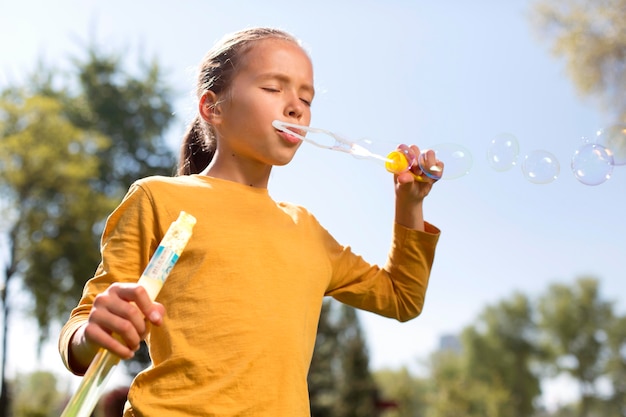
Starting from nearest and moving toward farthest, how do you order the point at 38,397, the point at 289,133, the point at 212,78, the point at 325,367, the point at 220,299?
the point at 220,299, the point at 289,133, the point at 212,78, the point at 325,367, the point at 38,397

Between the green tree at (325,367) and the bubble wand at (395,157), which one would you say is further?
the green tree at (325,367)

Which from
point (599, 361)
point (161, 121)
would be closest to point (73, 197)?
point (161, 121)

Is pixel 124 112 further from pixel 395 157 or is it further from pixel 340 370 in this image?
pixel 395 157

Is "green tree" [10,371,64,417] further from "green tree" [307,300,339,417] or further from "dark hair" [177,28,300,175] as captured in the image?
"dark hair" [177,28,300,175]

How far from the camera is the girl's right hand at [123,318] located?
129 cm

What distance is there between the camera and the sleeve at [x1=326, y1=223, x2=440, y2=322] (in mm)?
2223

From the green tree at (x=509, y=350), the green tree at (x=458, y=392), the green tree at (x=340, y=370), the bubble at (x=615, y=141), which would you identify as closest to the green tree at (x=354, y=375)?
the green tree at (x=340, y=370)

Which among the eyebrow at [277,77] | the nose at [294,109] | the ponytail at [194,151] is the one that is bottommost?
the ponytail at [194,151]

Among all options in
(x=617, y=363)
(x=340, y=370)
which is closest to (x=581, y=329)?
(x=617, y=363)

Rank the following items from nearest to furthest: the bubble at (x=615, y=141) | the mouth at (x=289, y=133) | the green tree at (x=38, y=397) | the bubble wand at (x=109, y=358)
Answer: the bubble wand at (x=109, y=358) → the mouth at (x=289, y=133) → the bubble at (x=615, y=141) → the green tree at (x=38, y=397)

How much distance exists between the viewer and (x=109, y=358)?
1.32 metres

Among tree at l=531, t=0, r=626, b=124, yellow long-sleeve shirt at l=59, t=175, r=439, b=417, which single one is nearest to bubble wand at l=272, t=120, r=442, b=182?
yellow long-sleeve shirt at l=59, t=175, r=439, b=417

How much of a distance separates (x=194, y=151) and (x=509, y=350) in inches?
1920

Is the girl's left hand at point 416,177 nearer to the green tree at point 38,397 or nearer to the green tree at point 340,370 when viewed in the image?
the green tree at point 38,397
